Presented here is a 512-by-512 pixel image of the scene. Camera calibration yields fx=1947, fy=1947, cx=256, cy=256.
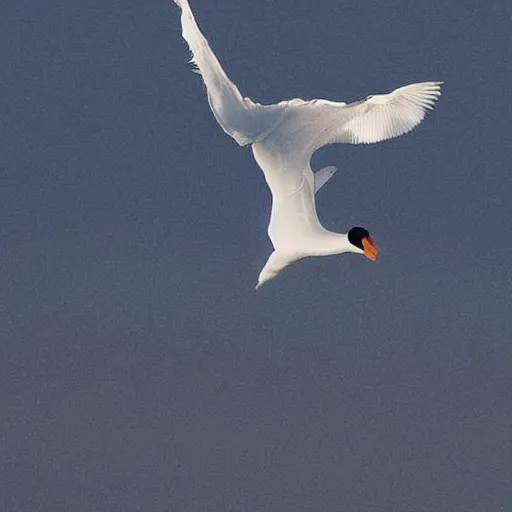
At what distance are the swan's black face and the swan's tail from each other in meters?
0.83

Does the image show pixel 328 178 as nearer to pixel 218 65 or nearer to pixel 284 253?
pixel 284 253

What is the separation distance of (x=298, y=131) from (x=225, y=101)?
0.50m

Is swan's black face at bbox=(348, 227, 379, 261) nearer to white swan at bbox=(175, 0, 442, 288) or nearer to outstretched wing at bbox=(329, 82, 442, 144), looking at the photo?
white swan at bbox=(175, 0, 442, 288)

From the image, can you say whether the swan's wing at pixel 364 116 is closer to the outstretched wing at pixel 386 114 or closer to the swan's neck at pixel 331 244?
the outstretched wing at pixel 386 114

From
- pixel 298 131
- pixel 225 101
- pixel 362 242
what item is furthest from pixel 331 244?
pixel 225 101

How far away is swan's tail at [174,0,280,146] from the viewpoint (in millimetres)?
10719

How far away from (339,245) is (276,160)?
66cm

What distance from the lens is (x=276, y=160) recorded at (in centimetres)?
1119

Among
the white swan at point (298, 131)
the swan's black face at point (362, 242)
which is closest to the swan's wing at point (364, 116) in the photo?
the white swan at point (298, 131)

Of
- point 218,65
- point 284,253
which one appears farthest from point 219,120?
point 284,253

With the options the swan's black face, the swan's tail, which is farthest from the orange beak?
the swan's tail

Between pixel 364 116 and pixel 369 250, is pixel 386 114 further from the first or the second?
pixel 369 250

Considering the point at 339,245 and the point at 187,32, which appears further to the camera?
the point at 339,245

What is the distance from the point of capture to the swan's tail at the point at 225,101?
10.7 metres
